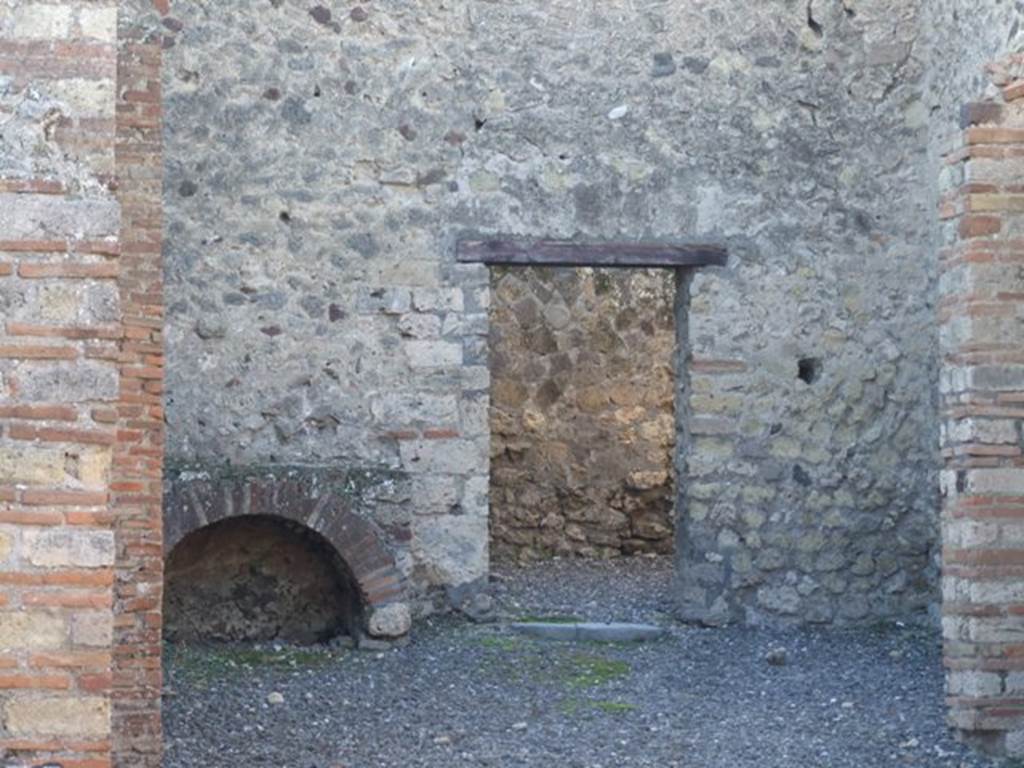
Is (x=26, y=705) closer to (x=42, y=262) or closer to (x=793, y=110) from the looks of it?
(x=42, y=262)

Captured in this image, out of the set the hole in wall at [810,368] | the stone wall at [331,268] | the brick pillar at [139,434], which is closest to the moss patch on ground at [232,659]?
the stone wall at [331,268]

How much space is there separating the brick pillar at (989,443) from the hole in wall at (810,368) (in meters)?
3.70

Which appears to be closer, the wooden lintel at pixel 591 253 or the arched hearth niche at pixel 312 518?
the arched hearth niche at pixel 312 518

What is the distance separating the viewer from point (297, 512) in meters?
11.3

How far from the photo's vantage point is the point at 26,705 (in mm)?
5863

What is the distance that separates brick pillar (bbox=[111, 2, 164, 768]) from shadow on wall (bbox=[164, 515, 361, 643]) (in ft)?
12.6

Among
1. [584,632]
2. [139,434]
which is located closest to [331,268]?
[584,632]

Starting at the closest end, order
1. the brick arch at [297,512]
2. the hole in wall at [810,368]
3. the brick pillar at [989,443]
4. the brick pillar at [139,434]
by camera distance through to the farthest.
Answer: the brick pillar at [139,434] < the brick pillar at [989,443] < the brick arch at [297,512] < the hole in wall at [810,368]

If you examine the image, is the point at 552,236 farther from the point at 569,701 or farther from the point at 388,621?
the point at 569,701

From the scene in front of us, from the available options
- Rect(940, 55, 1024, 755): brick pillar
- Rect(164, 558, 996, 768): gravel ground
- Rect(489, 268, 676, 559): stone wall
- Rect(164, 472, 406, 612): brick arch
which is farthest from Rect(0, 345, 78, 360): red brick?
Rect(489, 268, 676, 559): stone wall

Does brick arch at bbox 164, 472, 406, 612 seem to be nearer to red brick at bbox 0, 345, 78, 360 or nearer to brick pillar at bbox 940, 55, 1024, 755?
brick pillar at bbox 940, 55, 1024, 755

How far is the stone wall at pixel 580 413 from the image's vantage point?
14961 millimetres

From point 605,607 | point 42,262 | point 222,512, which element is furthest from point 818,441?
point 42,262

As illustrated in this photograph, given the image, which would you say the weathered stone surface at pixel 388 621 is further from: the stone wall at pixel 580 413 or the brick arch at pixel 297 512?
the stone wall at pixel 580 413
